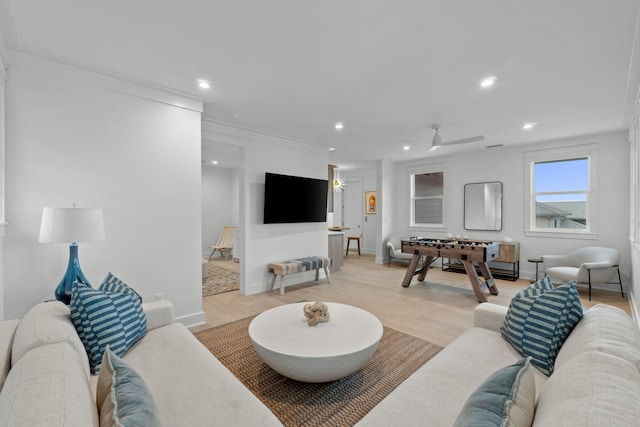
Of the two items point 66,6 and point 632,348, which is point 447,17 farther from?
point 66,6

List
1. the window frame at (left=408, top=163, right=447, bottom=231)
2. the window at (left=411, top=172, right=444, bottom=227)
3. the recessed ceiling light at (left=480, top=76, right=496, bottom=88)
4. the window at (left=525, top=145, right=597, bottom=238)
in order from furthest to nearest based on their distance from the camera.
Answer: the window at (left=411, top=172, right=444, bottom=227) → the window frame at (left=408, top=163, right=447, bottom=231) → the window at (left=525, top=145, right=597, bottom=238) → the recessed ceiling light at (left=480, top=76, right=496, bottom=88)

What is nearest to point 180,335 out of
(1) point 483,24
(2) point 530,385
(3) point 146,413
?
(3) point 146,413

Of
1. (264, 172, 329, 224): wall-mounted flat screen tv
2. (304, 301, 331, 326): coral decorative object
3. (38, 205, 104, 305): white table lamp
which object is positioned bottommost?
(304, 301, 331, 326): coral decorative object

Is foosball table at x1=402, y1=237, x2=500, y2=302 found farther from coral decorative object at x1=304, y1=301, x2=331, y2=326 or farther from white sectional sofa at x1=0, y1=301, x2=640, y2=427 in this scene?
coral decorative object at x1=304, y1=301, x2=331, y2=326

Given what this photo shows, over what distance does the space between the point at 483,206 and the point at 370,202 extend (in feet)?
10.7

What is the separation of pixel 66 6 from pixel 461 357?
3.15 metres

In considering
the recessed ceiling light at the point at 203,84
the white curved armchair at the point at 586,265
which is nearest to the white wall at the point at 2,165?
the recessed ceiling light at the point at 203,84

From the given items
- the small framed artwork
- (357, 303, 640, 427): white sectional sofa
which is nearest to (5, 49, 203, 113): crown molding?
(357, 303, 640, 427): white sectional sofa

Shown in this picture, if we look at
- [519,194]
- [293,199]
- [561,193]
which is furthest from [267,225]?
[561,193]

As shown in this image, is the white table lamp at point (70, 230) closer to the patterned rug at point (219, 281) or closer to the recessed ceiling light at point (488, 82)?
the patterned rug at point (219, 281)

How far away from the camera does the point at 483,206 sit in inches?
241

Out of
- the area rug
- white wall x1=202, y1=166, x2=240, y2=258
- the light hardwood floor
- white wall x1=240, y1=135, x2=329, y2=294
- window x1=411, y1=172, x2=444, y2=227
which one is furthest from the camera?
white wall x1=202, y1=166, x2=240, y2=258

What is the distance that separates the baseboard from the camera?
322cm

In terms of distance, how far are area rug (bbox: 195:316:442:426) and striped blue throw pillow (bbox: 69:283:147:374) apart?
3.02 feet
